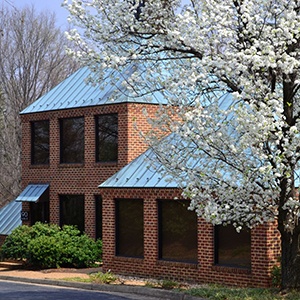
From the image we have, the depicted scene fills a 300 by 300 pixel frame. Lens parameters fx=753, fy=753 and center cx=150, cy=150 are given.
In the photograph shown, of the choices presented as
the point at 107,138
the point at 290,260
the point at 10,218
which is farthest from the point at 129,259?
the point at 10,218

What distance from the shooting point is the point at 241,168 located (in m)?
16.5

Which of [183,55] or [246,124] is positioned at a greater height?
[183,55]

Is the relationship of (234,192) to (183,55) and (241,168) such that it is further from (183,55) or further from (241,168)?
(183,55)

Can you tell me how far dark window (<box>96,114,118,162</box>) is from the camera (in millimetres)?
28906

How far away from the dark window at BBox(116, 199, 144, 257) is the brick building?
3cm

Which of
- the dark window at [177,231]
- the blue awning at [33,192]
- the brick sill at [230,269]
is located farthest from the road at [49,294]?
the blue awning at [33,192]

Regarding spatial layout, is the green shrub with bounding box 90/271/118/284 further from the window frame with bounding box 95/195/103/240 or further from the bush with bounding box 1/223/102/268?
the window frame with bounding box 95/195/103/240

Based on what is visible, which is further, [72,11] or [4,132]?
[4,132]

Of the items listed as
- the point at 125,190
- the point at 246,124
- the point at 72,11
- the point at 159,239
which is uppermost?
the point at 72,11

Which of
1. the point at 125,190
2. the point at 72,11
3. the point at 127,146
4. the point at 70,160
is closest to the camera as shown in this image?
the point at 72,11

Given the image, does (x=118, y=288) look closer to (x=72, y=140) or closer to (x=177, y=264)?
(x=177, y=264)

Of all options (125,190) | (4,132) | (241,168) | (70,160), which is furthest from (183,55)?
(4,132)

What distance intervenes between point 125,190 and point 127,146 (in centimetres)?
361

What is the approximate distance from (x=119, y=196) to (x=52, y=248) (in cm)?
337
